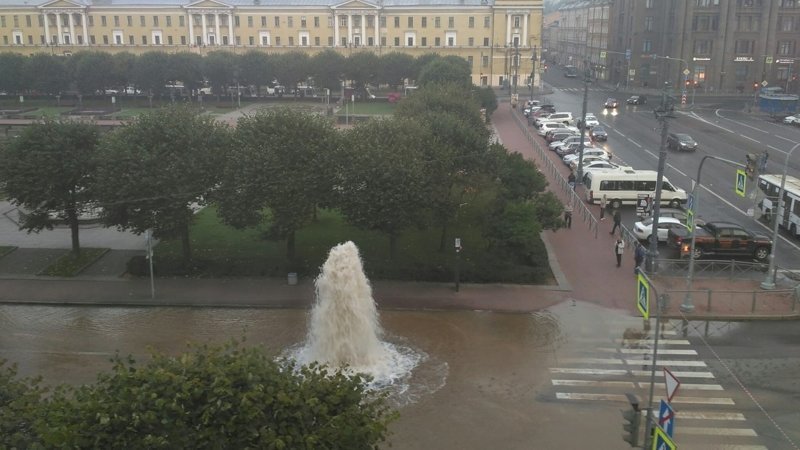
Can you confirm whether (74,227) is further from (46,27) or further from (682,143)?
(46,27)

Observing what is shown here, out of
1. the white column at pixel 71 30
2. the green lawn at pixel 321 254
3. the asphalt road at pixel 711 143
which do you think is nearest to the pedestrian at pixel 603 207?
the asphalt road at pixel 711 143

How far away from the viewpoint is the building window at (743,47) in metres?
100

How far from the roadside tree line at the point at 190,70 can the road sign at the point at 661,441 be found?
85.4 m

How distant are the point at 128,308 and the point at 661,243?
1006 inches

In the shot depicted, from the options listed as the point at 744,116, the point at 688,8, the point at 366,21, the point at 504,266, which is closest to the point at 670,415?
the point at 504,266

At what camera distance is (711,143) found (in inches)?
2530

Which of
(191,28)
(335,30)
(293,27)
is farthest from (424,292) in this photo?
(191,28)

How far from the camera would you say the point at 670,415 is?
13.9 metres

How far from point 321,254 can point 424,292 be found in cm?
604

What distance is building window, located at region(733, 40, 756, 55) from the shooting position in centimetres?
10031

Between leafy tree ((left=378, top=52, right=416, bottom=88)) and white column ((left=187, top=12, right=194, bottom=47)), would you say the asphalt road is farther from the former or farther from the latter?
white column ((left=187, top=12, right=194, bottom=47))

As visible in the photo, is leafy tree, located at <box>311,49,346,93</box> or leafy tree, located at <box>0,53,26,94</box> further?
leafy tree, located at <box>311,49,346,93</box>

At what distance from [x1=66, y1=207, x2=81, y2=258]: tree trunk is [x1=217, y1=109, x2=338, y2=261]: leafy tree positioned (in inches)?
287

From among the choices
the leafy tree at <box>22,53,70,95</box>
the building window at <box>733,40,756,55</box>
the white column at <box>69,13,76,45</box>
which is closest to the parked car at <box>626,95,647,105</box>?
the building window at <box>733,40,756,55</box>
